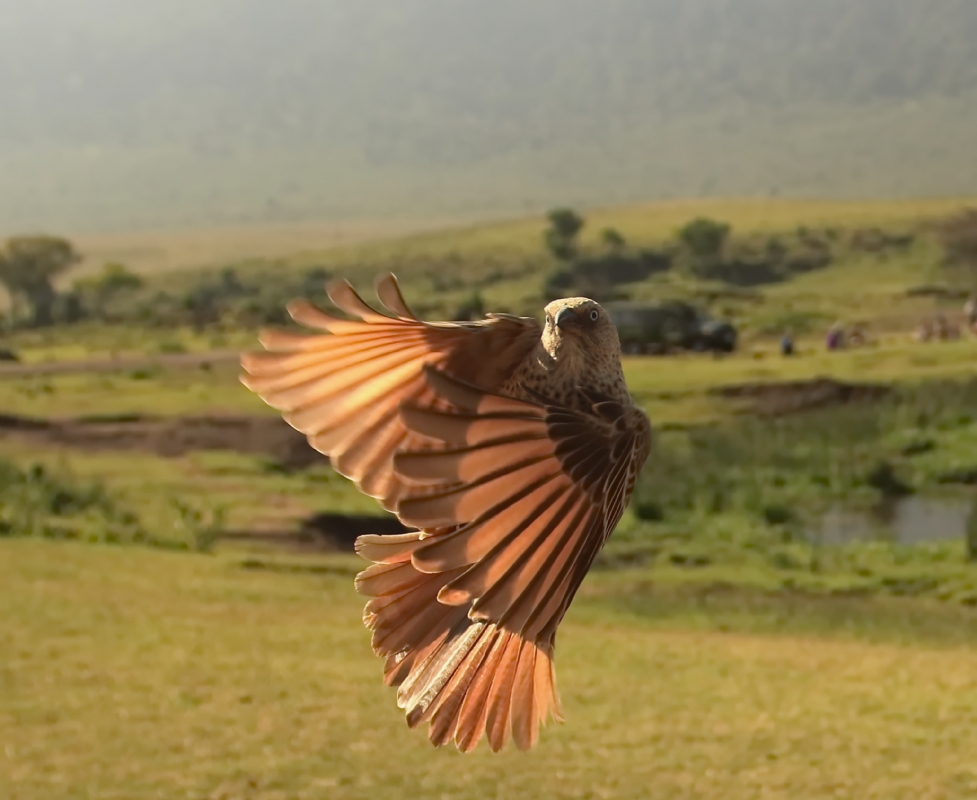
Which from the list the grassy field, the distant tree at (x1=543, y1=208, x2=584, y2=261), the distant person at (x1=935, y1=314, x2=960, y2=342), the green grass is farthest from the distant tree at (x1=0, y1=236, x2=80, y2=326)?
the green grass

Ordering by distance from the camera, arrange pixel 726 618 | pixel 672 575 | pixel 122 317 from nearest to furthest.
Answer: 1. pixel 726 618
2. pixel 672 575
3. pixel 122 317

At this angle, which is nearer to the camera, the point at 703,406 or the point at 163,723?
the point at 163,723

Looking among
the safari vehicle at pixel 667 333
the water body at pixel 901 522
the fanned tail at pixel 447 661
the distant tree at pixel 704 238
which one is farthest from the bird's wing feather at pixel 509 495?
the distant tree at pixel 704 238

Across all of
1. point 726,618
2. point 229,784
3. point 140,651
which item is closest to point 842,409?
point 726,618

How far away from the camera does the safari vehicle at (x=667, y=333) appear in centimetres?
2761

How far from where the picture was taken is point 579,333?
73.2 inches

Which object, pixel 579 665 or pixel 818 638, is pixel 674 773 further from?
pixel 818 638

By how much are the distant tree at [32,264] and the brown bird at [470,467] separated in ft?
178

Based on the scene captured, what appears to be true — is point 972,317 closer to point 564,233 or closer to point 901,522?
point 901,522

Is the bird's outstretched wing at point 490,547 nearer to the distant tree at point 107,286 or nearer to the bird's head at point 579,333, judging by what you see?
the bird's head at point 579,333

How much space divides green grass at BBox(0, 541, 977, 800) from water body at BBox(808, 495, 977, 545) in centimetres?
383

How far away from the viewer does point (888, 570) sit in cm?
1274

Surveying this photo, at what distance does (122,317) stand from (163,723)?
42791 millimetres

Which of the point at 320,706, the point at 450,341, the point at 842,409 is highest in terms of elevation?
the point at 450,341
